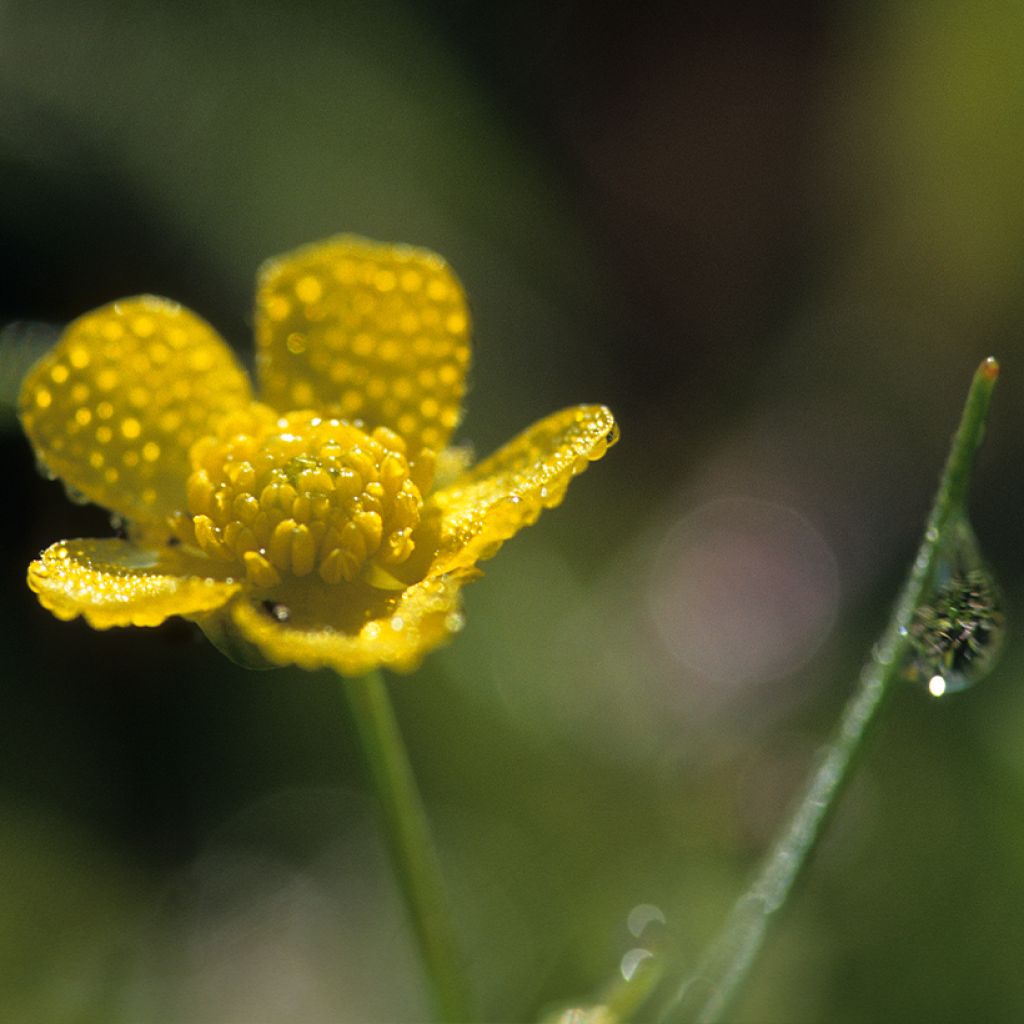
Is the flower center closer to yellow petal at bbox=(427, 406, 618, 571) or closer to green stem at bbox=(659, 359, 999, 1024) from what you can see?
yellow petal at bbox=(427, 406, 618, 571)

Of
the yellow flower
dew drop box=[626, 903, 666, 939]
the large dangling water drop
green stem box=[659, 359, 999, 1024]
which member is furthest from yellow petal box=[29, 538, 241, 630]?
dew drop box=[626, 903, 666, 939]

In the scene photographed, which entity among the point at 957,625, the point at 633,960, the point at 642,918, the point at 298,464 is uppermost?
the point at 957,625

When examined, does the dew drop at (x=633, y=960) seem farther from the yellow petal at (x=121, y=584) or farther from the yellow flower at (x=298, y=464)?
the yellow petal at (x=121, y=584)

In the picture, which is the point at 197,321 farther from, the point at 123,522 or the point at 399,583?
the point at 399,583

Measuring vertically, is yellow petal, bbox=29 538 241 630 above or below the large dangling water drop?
below

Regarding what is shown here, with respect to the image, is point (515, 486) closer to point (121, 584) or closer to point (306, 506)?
point (306, 506)

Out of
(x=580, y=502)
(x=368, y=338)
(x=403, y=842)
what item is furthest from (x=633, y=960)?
(x=580, y=502)
